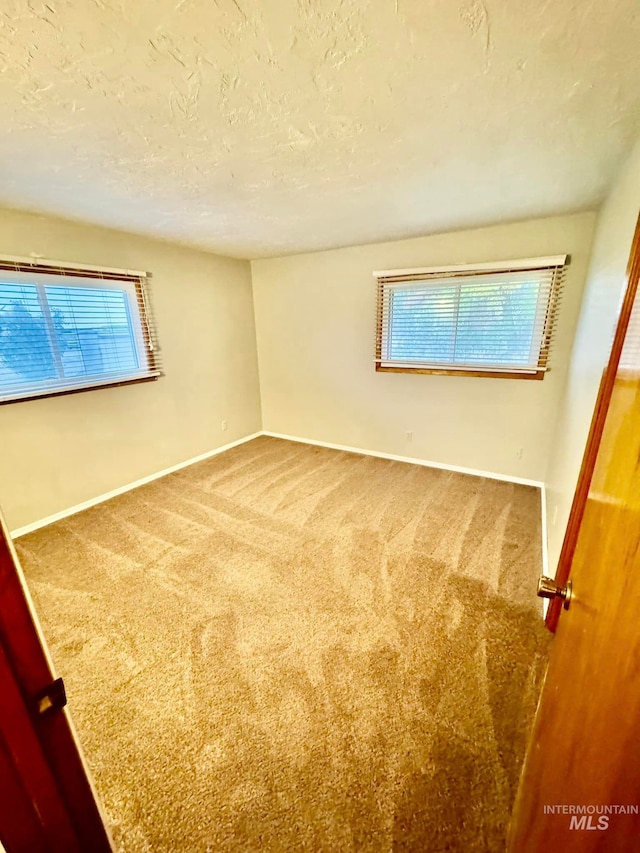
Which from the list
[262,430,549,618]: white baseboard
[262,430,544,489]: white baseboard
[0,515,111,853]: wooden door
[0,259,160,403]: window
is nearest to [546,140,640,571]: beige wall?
[262,430,549,618]: white baseboard

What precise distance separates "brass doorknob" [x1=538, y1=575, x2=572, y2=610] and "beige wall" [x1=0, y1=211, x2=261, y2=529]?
3217mm

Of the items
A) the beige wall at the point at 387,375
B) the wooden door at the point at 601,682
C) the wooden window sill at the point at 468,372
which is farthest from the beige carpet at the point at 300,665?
the wooden window sill at the point at 468,372

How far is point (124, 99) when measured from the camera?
1.16 m

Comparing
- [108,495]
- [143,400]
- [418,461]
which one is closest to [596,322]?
[418,461]

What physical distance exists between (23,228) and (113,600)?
259cm

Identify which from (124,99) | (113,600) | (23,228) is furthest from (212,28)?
(113,600)

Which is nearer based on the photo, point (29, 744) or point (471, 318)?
point (29, 744)

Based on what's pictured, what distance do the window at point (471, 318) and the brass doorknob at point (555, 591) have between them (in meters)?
2.60

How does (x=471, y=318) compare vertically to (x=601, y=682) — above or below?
above

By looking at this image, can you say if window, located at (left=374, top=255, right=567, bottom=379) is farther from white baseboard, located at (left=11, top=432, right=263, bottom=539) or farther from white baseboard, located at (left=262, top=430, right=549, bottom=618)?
white baseboard, located at (left=11, top=432, right=263, bottom=539)

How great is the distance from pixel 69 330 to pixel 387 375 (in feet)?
9.62

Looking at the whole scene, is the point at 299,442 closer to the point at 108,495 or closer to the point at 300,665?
the point at 108,495

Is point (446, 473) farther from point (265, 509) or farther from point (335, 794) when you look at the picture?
point (335, 794)

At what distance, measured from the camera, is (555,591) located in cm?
78
